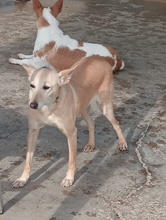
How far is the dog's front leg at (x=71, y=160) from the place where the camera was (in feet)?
12.8

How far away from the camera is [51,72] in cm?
359

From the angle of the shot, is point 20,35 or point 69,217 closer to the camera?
point 69,217

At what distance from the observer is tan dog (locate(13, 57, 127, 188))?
11.7 feet

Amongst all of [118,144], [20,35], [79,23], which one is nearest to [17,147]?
[118,144]

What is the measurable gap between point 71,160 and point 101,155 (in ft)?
1.96

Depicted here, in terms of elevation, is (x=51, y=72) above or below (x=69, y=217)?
above

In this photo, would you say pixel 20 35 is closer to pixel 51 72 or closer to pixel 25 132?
pixel 25 132

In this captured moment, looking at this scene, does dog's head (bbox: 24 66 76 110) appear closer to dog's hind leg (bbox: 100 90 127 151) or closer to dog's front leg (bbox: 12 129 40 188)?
dog's front leg (bbox: 12 129 40 188)

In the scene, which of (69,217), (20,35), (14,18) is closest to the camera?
(69,217)

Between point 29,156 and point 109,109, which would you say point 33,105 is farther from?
point 109,109

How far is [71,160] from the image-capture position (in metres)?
3.95

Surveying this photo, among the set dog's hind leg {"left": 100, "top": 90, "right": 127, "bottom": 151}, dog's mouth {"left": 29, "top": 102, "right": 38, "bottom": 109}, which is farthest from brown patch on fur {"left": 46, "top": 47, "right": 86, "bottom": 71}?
dog's mouth {"left": 29, "top": 102, "right": 38, "bottom": 109}

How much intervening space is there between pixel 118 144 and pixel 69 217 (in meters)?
1.32

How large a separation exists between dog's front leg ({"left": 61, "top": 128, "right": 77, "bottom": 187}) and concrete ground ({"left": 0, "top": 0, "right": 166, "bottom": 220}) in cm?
6
